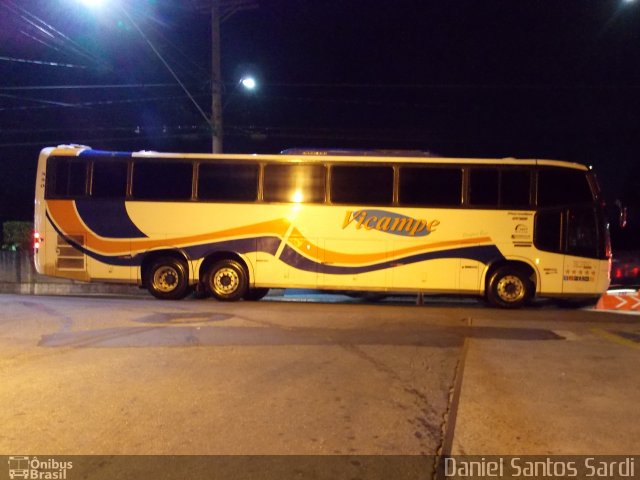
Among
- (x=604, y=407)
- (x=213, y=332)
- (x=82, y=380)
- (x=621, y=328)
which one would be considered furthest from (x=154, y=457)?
(x=621, y=328)

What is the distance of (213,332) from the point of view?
9.09 metres

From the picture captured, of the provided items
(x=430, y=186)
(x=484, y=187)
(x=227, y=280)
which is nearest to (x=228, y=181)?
(x=227, y=280)

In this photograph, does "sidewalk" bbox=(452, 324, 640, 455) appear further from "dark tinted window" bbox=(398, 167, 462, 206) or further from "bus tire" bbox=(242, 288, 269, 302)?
"bus tire" bbox=(242, 288, 269, 302)

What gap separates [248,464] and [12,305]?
996 centimetres

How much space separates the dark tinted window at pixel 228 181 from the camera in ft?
45.6

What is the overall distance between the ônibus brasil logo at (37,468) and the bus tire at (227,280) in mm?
9755

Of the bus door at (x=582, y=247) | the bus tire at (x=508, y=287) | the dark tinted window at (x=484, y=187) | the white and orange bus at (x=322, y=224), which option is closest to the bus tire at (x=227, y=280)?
the white and orange bus at (x=322, y=224)

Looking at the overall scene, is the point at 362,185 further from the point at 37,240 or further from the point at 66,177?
the point at 37,240

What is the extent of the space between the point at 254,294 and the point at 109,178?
4642mm

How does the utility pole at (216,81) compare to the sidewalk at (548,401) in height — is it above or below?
above

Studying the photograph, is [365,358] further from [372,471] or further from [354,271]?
[354,271]

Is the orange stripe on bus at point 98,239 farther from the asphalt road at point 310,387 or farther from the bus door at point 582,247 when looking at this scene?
the bus door at point 582,247

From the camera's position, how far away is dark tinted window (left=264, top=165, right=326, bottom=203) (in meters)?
13.7

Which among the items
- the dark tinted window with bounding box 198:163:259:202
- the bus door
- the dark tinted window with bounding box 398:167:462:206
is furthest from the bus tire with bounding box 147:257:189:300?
the bus door
